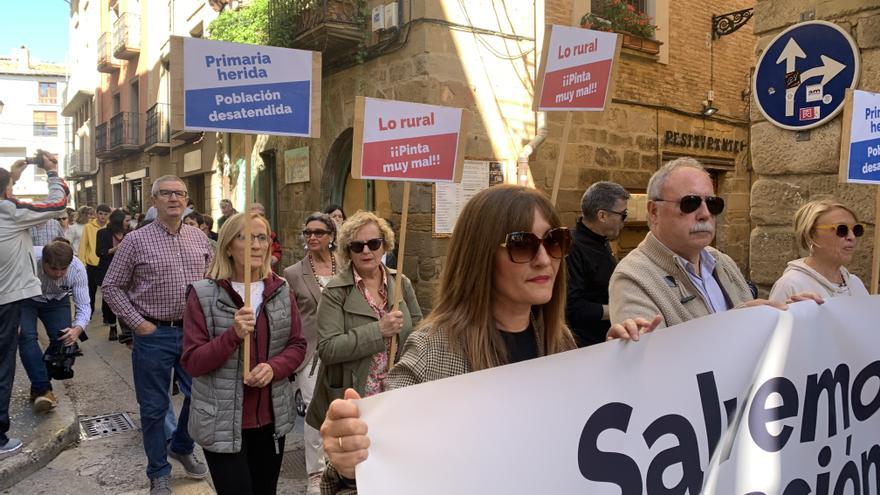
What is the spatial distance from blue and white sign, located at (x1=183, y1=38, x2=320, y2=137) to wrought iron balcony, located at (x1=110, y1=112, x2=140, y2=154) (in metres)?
21.8

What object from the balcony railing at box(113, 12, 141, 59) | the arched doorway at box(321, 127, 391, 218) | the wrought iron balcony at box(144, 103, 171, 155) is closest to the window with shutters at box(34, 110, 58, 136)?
the balcony railing at box(113, 12, 141, 59)

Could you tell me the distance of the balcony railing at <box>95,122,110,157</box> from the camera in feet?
87.6

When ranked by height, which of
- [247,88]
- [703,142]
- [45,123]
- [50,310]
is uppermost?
[45,123]

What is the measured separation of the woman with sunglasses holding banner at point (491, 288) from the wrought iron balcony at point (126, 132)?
939 inches

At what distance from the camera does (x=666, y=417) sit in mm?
1940

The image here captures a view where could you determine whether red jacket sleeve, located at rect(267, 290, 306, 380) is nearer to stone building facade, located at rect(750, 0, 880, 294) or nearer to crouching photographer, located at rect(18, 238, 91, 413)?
crouching photographer, located at rect(18, 238, 91, 413)

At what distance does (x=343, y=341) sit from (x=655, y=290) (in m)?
1.59

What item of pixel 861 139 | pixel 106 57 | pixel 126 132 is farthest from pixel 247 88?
pixel 106 57

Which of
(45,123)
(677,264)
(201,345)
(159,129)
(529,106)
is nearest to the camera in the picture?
(677,264)

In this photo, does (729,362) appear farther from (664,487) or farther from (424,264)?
(424,264)

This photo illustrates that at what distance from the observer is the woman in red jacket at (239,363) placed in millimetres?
3148

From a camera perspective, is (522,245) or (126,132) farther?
(126,132)

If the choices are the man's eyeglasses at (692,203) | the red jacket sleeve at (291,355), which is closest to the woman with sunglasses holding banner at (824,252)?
the man's eyeglasses at (692,203)

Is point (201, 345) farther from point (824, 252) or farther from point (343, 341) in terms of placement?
point (824, 252)
